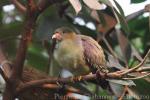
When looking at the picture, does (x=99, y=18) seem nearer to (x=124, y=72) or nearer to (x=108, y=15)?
(x=108, y=15)

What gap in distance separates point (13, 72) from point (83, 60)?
1.00ft

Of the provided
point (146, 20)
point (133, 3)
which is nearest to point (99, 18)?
point (133, 3)

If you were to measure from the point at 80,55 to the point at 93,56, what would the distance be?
0.10m

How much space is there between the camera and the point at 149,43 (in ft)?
9.06

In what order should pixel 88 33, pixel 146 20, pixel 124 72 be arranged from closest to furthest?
pixel 124 72 → pixel 88 33 → pixel 146 20

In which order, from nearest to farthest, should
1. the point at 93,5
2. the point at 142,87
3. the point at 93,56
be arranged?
the point at 93,5, the point at 93,56, the point at 142,87

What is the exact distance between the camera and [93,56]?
6.46 feet

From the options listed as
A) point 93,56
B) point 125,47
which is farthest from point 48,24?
point 93,56

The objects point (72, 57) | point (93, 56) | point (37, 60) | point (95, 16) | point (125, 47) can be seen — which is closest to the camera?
point (93, 56)

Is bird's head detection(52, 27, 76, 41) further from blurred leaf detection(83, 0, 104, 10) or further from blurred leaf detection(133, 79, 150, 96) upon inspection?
blurred leaf detection(83, 0, 104, 10)

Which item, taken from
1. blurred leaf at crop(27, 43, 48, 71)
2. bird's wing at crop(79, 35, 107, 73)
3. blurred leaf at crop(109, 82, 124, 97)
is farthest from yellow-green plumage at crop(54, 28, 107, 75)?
blurred leaf at crop(27, 43, 48, 71)

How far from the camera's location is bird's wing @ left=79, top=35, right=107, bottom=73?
192 centimetres

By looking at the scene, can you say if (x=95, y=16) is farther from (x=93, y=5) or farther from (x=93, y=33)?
Result: (x=93, y=5)

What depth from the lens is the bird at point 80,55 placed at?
Result: 1956 mm
